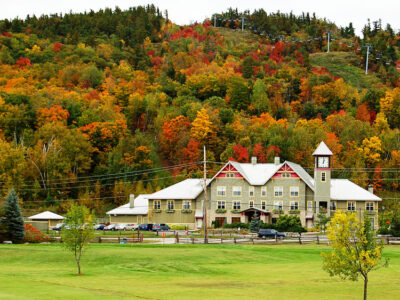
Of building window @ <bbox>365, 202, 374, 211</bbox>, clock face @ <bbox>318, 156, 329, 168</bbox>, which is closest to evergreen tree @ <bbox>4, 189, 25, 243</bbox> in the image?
clock face @ <bbox>318, 156, 329, 168</bbox>

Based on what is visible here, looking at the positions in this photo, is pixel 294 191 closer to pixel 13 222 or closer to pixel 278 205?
pixel 278 205

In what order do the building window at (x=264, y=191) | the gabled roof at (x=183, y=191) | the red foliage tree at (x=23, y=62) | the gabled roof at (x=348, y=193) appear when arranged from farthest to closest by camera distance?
the red foliage tree at (x=23, y=62) → the gabled roof at (x=183, y=191) → the building window at (x=264, y=191) → the gabled roof at (x=348, y=193)

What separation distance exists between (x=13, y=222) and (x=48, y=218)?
2376 cm

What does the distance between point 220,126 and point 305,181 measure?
37.9 m

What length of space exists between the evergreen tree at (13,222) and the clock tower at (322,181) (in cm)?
4184

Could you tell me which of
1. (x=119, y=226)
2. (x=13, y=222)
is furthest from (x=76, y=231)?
(x=119, y=226)

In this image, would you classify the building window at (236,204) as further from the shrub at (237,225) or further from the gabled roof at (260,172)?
the shrub at (237,225)

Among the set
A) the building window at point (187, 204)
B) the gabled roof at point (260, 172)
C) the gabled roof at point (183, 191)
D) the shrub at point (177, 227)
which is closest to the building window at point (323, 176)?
the gabled roof at point (260, 172)

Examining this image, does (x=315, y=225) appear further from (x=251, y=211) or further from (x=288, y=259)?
(x=288, y=259)

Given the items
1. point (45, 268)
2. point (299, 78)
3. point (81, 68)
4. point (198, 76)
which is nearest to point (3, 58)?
point (81, 68)

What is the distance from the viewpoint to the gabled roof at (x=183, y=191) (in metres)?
99.1

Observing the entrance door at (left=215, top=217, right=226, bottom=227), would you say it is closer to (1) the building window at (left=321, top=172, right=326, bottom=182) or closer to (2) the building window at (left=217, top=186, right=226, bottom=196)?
(2) the building window at (left=217, top=186, right=226, bottom=196)

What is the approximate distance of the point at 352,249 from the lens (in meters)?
38.1

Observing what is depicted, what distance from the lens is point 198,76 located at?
169m
